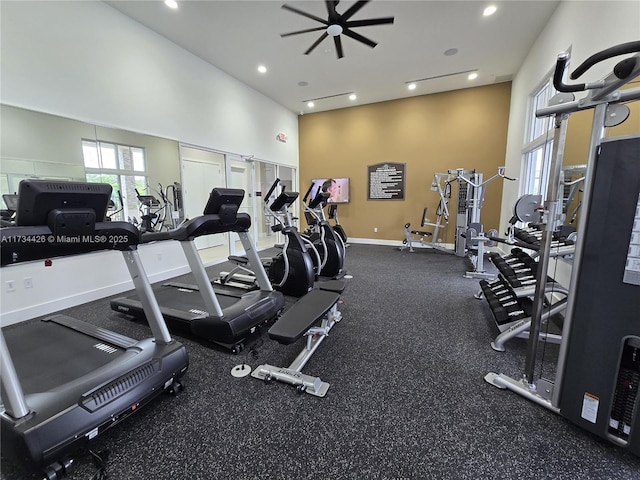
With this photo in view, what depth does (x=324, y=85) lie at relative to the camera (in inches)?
243

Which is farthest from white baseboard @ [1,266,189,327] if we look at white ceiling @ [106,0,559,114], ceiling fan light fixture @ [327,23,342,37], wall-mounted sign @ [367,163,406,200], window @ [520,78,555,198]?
window @ [520,78,555,198]

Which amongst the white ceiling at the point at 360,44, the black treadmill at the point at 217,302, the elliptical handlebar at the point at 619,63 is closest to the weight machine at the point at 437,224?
the white ceiling at the point at 360,44

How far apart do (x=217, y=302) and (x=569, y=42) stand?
16.5 ft

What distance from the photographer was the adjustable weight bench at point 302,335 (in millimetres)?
1762

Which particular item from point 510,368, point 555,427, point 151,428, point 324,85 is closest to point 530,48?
point 324,85

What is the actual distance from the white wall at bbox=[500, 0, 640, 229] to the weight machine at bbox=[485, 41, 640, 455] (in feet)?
5.49

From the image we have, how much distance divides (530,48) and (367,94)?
10.5 feet

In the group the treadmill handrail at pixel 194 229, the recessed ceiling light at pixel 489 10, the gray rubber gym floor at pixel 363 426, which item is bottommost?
the gray rubber gym floor at pixel 363 426

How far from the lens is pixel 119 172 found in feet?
12.7

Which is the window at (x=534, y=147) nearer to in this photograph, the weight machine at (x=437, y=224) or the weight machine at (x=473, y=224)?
the weight machine at (x=473, y=224)

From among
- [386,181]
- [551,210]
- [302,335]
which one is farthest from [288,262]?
[386,181]

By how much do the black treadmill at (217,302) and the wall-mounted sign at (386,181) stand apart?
213 inches

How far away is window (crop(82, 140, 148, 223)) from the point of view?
356 cm

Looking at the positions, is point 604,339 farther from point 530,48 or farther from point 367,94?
point 367,94
